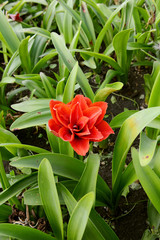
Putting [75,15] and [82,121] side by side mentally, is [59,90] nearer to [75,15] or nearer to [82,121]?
[82,121]

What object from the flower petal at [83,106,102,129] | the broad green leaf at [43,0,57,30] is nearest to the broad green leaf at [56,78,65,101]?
the flower petal at [83,106,102,129]

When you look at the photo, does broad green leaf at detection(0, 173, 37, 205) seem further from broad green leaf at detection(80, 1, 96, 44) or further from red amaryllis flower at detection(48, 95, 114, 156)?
broad green leaf at detection(80, 1, 96, 44)

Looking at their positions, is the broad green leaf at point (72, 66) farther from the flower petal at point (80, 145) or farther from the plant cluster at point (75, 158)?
the flower petal at point (80, 145)

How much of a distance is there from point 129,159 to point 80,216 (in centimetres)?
67

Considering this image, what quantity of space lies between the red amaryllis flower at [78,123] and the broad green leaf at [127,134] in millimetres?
76

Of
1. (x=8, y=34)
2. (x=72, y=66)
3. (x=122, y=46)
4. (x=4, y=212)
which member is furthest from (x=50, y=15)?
(x=4, y=212)

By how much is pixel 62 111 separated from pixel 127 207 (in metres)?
0.61

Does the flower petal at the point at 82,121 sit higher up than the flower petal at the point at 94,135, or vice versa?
the flower petal at the point at 82,121

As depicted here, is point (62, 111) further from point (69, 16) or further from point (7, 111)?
point (69, 16)

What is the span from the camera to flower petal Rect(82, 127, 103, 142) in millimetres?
935

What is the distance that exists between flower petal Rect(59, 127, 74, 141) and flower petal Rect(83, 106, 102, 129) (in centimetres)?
7

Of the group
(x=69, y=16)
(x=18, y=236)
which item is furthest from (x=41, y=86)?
(x=18, y=236)

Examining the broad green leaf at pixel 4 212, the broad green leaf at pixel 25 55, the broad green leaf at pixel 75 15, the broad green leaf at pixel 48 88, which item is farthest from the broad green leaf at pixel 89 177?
the broad green leaf at pixel 75 15

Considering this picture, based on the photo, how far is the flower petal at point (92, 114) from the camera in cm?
95
